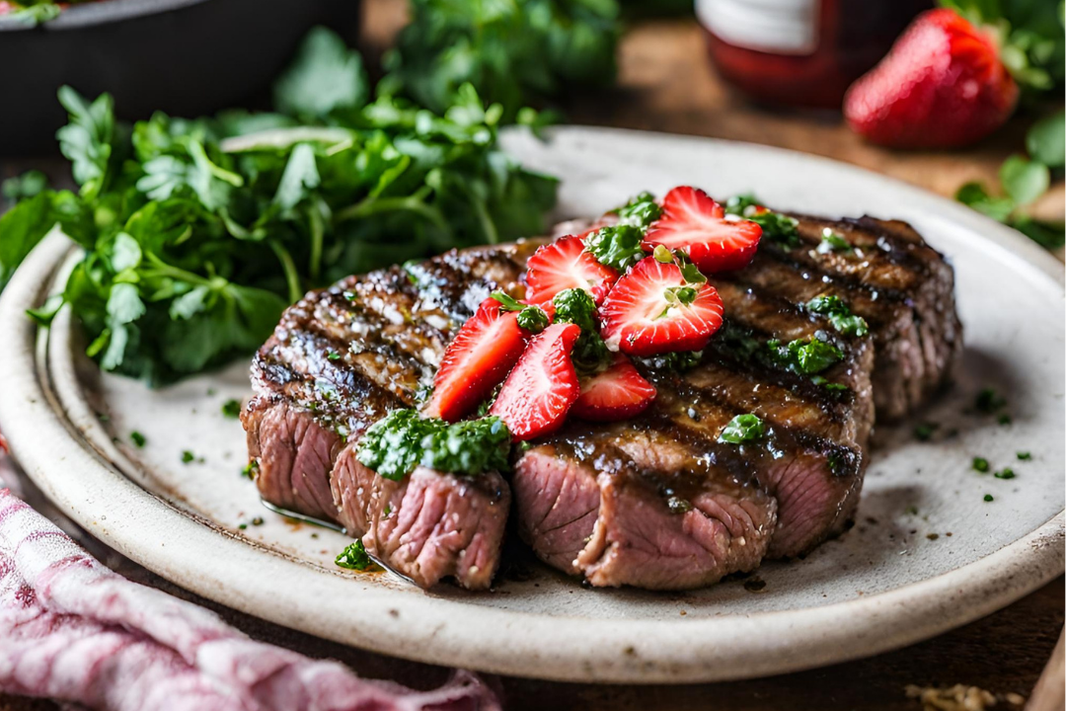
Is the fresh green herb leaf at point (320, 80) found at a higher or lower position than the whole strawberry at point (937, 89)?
higher

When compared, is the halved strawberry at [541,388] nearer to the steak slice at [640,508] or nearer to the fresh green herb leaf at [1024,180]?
the steak slice at [640,508]

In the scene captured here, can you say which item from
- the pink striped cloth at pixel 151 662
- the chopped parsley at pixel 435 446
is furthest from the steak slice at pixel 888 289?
the pink striped cloth at pixel 151 662

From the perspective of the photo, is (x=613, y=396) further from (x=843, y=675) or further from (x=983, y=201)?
(x=983, y=201)

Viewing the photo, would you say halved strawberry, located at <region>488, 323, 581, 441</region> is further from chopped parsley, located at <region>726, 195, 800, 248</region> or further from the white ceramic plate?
chopped parsley, located at <region>726, 195, 800, 248</region>

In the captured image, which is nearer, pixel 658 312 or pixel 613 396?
pixel 613 396

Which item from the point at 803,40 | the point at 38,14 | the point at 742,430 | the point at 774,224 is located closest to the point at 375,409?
the point at 742,430

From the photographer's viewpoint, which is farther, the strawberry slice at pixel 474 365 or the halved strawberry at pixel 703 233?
the halved strawberry at pixel 703 233
